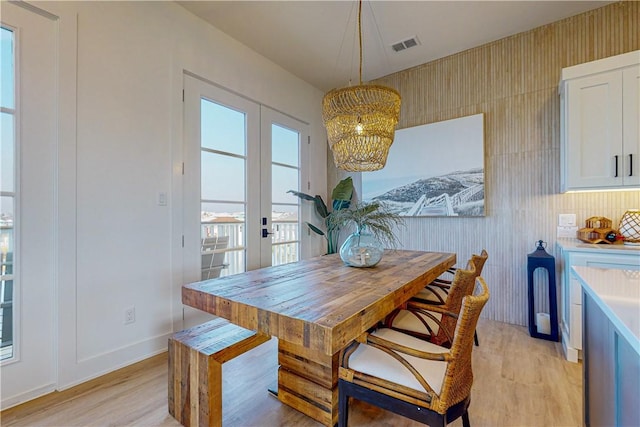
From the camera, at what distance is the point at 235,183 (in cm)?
314

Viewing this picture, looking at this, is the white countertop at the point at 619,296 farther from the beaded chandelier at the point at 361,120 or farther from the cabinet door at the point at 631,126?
the cabinet door at the point at 631,126

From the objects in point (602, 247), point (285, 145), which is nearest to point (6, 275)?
point (285, 145)

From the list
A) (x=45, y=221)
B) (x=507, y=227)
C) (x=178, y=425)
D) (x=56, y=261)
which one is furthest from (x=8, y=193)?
(x=507, y=227)

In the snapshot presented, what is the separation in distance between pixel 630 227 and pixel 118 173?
4.15 metres

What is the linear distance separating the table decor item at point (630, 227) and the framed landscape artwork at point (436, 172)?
1078 mm

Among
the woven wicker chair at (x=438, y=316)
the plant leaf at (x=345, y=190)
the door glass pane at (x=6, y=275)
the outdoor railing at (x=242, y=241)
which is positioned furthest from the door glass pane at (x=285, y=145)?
the woven wicker chair at (x=438, y=316)

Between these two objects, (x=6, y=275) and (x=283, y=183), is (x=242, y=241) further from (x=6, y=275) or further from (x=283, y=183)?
(x=6, y=275)

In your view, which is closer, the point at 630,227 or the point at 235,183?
the point at 630,227

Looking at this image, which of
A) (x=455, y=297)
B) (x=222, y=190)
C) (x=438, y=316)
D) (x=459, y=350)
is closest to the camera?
(x=459, y=350)

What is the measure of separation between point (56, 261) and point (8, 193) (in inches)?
19.4

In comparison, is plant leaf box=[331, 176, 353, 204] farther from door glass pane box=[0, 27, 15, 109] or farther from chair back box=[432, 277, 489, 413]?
door glass pane box=[0, 27, 15, 109]

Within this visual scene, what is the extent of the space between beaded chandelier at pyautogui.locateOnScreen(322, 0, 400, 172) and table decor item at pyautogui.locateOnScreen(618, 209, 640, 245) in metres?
2.14

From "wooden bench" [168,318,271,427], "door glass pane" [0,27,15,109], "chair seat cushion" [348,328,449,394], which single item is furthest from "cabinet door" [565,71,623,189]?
"door glass pane" [0,27,15,109]

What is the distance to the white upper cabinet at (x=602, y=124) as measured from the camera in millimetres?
2250
